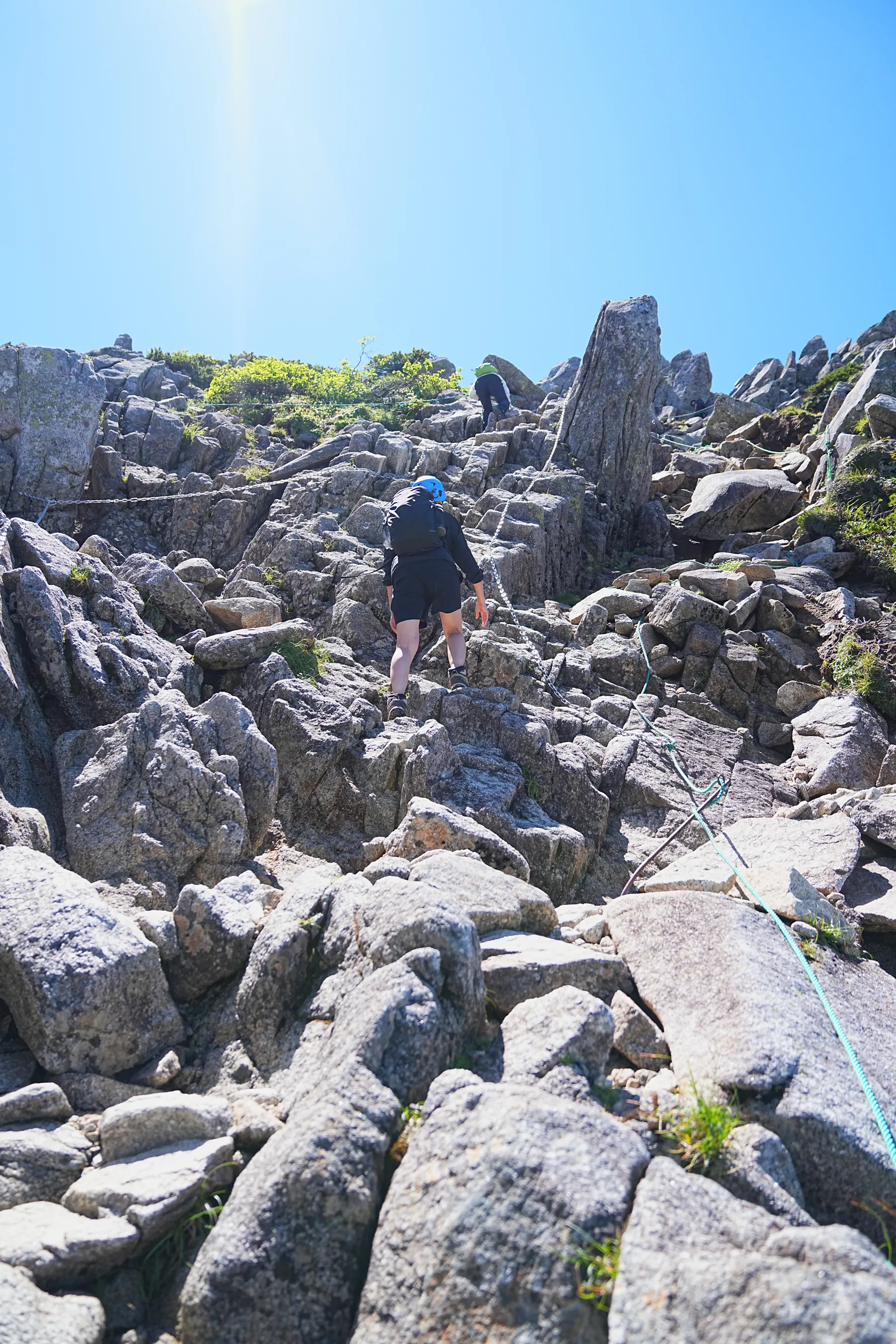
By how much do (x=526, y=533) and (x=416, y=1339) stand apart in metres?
15.2

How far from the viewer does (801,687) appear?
12.8 m

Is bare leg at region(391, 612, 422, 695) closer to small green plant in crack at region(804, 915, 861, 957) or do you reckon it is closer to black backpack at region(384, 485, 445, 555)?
black backpack at region(384, 485, 445, 555)

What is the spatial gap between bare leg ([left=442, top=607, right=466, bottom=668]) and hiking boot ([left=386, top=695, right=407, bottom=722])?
920 millimetres

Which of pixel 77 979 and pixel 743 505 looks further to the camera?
pixel 743 505

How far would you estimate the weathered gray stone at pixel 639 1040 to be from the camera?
15.0ft

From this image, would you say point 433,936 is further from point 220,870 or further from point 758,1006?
point 220,870

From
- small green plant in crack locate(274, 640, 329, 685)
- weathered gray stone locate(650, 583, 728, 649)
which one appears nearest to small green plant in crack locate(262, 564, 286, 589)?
small green plant in crack locate(274, 640, 329, 685)

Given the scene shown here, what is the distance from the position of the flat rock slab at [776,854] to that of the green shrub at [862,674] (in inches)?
191

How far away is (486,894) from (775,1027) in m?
2.01

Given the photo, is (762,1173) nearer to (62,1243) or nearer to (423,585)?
(62,1243)

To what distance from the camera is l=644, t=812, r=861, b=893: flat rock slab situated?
6684 millimetres

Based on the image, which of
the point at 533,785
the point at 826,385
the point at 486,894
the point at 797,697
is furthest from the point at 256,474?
the point at 826,385

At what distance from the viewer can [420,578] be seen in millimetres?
11156

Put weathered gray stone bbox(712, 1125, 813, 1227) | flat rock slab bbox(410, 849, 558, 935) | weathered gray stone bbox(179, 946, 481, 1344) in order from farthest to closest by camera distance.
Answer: flat rock slab bbox(410, 849, 558, 935)
weathered gray stone bbox(712, 1125, 813, 1227)
weathered gray stone bbox(179, 946, 481, 1344)
